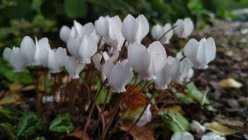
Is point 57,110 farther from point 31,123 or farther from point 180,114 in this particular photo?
point 180,114

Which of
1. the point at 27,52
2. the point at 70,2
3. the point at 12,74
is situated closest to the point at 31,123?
the point at 27,52

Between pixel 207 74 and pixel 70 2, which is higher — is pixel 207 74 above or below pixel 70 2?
below

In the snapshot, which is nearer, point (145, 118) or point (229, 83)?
point (145, 118)

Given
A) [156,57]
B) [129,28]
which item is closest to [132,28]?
[129,28]

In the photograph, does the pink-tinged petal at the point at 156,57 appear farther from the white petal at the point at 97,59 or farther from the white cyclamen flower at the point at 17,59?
the white cyclamen flower at the point at 17,59

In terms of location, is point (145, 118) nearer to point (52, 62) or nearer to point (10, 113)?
point (52, 62)
